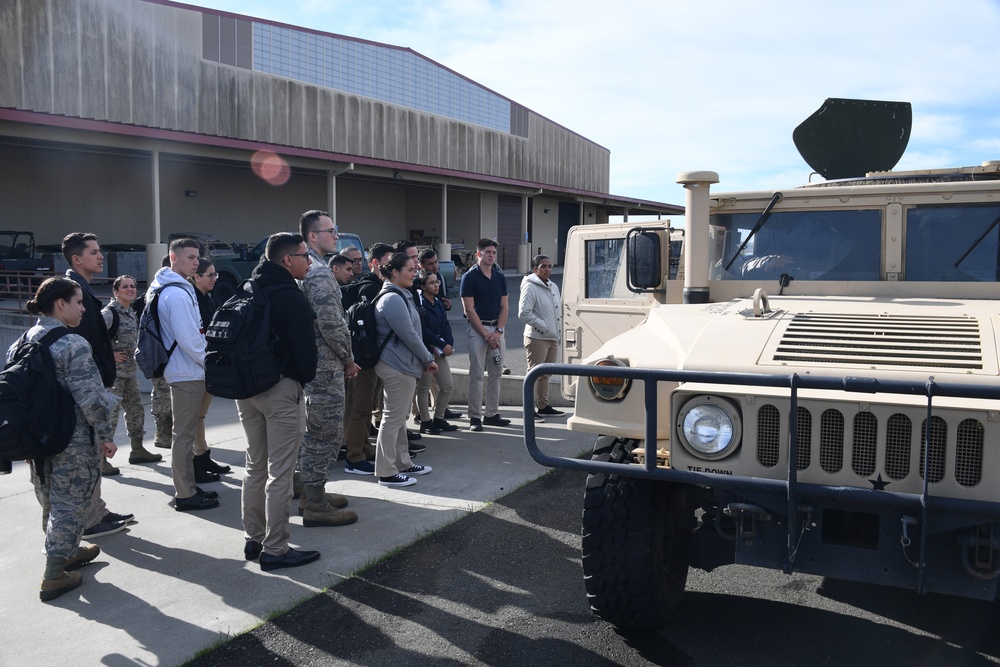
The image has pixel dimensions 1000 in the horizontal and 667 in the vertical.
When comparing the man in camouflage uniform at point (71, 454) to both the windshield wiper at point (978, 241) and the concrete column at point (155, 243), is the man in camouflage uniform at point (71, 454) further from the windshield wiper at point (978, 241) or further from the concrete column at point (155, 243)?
the concrete column at point (155, 243)

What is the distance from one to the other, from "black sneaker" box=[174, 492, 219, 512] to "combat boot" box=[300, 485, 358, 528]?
74 cm

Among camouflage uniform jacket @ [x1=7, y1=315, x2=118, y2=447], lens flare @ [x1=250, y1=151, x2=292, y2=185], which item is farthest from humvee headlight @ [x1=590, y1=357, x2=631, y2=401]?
lens flare @ [x1=250, y1=151, x2=292, y2=185]

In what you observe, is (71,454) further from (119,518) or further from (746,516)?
(746,516)

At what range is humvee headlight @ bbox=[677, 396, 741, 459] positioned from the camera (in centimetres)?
320

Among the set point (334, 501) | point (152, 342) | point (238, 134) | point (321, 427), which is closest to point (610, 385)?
point (321, 427)

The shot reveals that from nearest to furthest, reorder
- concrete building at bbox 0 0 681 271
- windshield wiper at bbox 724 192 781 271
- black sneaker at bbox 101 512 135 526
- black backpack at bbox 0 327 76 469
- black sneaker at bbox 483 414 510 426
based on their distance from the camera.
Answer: black backpack at bbox 0 327 76 469
windshield wiper at bbox 724 192 781 271
black sneaker at bbox 101 512 135 526
black sneaker at bbox 483 414 510 426
concrete building at bbox 0 0 681 271

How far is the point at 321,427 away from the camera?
16.5ft

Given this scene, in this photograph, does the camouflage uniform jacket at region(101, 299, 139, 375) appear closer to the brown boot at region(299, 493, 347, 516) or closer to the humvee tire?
the brown boot at region(299, 493, 347, 516)

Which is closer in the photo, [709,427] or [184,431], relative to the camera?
[709,427]

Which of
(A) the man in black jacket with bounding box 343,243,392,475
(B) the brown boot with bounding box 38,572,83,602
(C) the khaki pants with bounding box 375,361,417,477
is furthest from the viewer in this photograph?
(A) the man in black jacket with bounding box 343,243,392,475

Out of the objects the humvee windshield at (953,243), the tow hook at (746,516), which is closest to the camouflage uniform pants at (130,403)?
the tow hook at (746,516)

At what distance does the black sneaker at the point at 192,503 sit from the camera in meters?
5.34

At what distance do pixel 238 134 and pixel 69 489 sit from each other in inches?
845

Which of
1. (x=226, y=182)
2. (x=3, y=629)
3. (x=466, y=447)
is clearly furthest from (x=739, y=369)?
(x=226, y=182)
